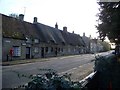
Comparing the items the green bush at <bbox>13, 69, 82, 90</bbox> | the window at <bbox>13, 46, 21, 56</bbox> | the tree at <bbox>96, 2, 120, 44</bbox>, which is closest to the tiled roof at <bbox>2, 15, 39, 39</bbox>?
the window at <bbox>13, 46, 21, 56</bbox>

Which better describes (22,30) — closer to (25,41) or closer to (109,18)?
(25,41)

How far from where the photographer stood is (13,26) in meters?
43.2

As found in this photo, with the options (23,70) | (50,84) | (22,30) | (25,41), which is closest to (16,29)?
(22,30)

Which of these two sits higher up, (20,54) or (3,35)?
(3,35)

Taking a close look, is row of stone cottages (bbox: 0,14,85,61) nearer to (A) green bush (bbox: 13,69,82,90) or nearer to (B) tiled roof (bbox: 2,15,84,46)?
(B) tiled roof (bbox: 2,15,84,46)

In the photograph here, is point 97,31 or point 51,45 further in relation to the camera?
point 51,45

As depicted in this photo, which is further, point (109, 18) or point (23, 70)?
point (23, 70)

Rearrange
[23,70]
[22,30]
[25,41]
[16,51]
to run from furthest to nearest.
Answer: [22,30]
[25,41]
[16,51]
[23,70]

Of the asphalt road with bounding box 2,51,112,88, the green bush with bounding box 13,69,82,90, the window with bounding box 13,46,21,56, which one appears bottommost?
the asphalt road with bounding box 2,51,112,88

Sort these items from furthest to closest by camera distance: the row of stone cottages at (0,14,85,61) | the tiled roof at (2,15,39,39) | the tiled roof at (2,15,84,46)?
the tiled roof at (2,15,84,46)
the tiled roof at (2,15,39,39)
the row of stone cottages at (0,14,85,61)

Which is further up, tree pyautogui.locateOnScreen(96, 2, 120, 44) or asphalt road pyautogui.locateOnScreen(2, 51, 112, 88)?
tree pyautogui.locateOnScreen(96, 2, 120, 44)

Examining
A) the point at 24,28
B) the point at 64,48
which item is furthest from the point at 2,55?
A: the point at 64,48

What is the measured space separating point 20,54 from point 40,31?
15.4 metres

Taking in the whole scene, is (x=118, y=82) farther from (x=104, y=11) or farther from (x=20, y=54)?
(x=20, y=54)
